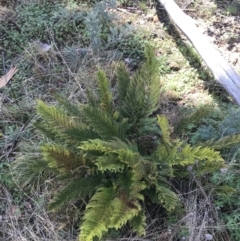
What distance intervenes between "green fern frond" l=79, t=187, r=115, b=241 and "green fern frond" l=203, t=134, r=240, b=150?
32.7 inches

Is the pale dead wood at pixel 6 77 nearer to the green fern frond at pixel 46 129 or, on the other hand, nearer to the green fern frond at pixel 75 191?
the green fern frond at pixel 46 129

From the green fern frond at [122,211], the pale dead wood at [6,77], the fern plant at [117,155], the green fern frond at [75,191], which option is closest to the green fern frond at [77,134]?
the fern plant at [117,155]

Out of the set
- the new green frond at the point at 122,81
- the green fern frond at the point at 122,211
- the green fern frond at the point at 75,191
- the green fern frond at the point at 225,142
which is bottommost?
the green fern frond at the point at 75,191

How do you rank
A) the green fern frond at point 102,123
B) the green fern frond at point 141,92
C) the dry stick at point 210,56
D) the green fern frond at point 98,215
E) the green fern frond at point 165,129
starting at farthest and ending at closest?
the dry stick at point 210,56 < the green fern frond at point 141,92 < the green fern frond at point 102,123 < the green fern frond at point 165,129 < the green fern frond at point 98,215

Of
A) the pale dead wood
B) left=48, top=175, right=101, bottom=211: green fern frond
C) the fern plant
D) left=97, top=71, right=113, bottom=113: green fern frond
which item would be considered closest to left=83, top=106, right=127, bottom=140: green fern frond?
the fern plant

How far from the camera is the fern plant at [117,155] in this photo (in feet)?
8.60

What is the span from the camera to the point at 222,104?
3893 mm

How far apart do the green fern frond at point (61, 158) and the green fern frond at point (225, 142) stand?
3.16 feet

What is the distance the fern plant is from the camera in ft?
8.60

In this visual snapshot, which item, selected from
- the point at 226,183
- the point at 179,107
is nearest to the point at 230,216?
the point at 226,183

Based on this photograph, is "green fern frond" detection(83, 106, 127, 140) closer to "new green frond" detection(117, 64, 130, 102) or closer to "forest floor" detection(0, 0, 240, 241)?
"new green frond" detection(117, 64, 130, 102)

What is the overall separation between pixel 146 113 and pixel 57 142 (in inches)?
28.6

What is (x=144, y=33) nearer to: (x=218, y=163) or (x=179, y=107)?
(x=179, y=107)

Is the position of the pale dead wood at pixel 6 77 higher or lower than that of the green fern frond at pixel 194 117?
lower
